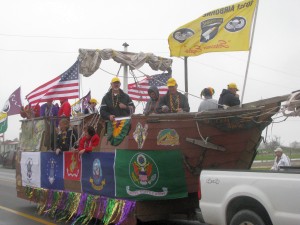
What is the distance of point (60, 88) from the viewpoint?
12359 millimetres

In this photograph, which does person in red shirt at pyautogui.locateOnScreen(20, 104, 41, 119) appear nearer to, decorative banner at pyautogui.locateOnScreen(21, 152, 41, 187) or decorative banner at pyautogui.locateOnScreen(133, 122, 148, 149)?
decorative banner at pyautogui.locateOnScreen(21, 152, 41, 187)

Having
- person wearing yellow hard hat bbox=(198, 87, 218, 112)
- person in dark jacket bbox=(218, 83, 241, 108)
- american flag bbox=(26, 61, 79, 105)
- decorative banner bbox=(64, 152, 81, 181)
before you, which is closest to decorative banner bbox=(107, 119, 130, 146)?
decorative banner bbox=(64, 152, 81, 181)

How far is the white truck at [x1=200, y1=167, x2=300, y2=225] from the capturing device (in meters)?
5.08

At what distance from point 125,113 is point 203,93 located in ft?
5.53

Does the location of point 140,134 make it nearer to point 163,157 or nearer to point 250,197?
point 163,157

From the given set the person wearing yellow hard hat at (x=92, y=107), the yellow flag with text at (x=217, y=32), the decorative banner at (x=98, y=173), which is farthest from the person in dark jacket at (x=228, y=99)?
the person wearing yellow hard hat at (x=92, y=107)

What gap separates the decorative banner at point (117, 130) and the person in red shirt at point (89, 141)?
1.39 ft

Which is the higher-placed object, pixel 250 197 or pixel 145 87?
pixel 145 87

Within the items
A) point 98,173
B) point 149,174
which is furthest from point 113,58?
point 149,174

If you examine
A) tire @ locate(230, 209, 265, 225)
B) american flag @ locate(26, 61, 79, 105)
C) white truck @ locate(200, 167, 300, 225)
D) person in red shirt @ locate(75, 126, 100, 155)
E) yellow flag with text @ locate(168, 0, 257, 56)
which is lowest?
tire @ locate(230, 209, 265, 225)

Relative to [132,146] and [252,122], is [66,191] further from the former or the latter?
[252,122]

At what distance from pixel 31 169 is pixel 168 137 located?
16.9ft

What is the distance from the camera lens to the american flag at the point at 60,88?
39.9 ft

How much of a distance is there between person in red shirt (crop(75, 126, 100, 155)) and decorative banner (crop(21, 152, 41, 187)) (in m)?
2.52
